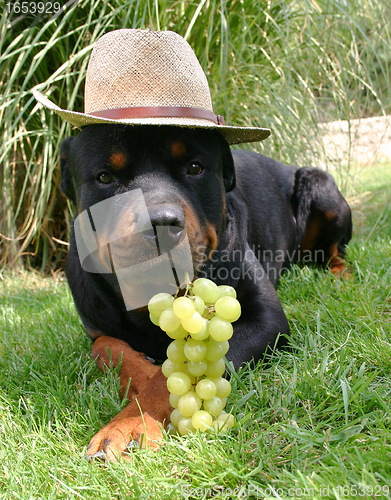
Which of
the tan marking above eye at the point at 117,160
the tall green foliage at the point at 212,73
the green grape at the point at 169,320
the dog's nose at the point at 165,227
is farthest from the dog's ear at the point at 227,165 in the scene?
the tall green foliage at the point at 212,73

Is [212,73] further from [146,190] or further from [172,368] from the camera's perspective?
[172,368]

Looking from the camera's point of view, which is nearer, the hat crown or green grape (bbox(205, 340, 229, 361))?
green grape (bbox(205, 340, 229, 361))

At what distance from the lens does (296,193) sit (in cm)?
301

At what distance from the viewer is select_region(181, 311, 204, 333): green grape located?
1.10 metres

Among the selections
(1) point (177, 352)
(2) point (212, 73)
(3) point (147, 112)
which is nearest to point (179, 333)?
(1) point (177, 352)

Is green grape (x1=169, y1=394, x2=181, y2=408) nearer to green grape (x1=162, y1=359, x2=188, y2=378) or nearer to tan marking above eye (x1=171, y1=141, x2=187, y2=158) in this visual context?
green grape (x1=162, y1=359, x2=188, y2=378)

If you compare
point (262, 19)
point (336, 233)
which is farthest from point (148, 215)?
point (262, 19)

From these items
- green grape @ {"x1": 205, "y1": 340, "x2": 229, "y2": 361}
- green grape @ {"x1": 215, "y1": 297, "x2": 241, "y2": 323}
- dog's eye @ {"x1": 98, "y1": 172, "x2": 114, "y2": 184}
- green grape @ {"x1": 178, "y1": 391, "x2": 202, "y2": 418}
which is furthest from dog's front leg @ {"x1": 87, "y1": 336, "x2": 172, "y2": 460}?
dog's eye @ {"x1": 98, "y1": 172, "x2": 114, "y2": 184}

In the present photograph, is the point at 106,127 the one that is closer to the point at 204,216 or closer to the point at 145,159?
the point at 145,159

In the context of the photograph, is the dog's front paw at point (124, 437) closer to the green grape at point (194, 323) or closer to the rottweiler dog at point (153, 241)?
the rottweiler dog at point (153, 241)

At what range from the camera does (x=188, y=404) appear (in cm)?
115

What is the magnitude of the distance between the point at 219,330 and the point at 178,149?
0.72 metres

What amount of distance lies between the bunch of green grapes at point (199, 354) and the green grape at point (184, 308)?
0.02 metres

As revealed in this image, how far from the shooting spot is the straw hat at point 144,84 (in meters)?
1.53
